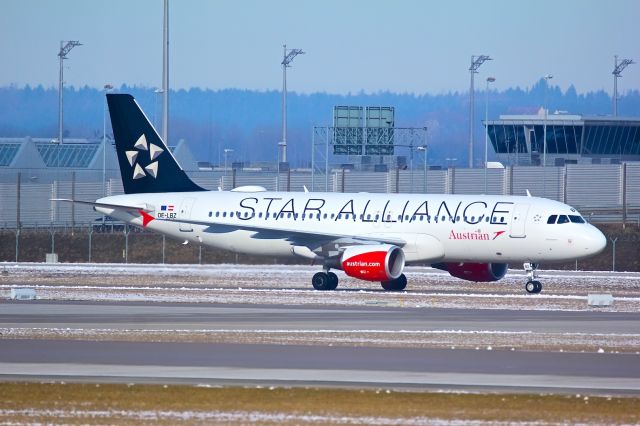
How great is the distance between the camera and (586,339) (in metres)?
27.7

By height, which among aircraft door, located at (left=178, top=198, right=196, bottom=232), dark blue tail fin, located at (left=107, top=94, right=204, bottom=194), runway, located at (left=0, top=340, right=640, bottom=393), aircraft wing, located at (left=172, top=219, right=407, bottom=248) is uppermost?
dark blue tail fin, located at (left=107, top=94, right=204, bottom=194)

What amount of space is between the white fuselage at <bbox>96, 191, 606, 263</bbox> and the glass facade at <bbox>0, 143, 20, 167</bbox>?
54529mm

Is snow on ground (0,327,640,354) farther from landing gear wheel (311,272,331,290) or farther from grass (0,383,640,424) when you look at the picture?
landing gear wheel (311,272,331,290)

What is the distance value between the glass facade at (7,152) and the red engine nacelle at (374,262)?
208 ft

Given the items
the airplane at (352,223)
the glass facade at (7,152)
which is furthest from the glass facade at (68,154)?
the airplane at (352,223)

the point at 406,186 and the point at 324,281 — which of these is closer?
the point at 324,281

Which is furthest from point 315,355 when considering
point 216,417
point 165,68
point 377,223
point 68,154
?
point 68,154

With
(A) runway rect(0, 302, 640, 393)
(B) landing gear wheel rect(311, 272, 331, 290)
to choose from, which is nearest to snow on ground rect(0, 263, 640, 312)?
(B) landing gear wheel rect(311, 272, 331, 290)

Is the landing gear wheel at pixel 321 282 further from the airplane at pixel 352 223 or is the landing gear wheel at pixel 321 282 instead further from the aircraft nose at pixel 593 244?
the aircraft nose at pixel 593 244

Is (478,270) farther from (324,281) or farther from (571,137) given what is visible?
(571,137)

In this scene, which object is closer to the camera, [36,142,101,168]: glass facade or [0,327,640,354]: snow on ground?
[0,327,640,354]: snow on ground

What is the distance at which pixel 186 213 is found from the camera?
49219 millimetres

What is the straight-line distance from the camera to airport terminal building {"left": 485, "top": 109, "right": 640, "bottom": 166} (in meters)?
117

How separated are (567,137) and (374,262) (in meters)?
76.7
